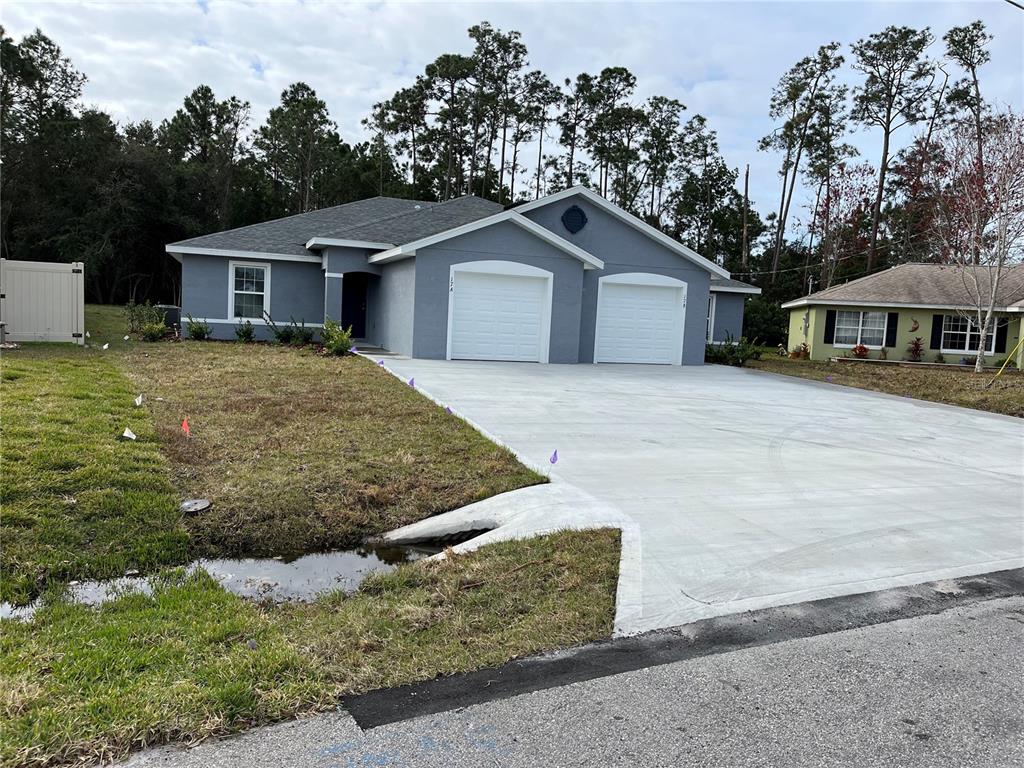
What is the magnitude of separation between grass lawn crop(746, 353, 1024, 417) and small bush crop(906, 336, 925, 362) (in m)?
2.04

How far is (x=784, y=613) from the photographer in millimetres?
4051

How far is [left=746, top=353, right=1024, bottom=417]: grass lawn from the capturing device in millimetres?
14789

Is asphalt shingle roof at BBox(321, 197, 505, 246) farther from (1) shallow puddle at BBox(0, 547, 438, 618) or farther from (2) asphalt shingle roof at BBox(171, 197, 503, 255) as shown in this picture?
(1) shallow puddle at BBox(0, 547, 438, 618)

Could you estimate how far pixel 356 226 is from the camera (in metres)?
20.5

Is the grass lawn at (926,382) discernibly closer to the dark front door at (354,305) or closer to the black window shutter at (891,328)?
the black window shutter at (891,328)

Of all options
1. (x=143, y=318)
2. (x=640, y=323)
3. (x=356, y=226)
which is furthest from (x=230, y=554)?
(x=143, y=318)

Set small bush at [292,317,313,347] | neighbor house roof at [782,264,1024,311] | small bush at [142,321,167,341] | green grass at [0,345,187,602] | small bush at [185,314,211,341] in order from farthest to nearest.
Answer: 1. neighbor house roof at [782,264,1024,311]
2. small bush at [292,317,313,347]
3. small bush at [185,314,211,341]
4. small bush at [142,321,167,341]
5. green grass at [0,345,187,602]

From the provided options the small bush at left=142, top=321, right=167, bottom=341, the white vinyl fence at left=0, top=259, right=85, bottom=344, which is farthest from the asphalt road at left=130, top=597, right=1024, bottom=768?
the small bush at left=142, top=321, right=167, bottom=341

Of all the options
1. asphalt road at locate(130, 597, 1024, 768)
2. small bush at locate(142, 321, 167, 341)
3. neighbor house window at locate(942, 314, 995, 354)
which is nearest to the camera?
asphalt road at locate(130, 597, 1024, 768)

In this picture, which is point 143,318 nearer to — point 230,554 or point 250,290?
point 250,290

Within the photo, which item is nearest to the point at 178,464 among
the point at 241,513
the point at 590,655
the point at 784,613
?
the point at 241,513

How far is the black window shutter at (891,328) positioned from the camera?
26438 mm

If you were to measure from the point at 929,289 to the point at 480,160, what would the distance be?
28.8 m

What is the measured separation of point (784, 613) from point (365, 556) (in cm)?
291
